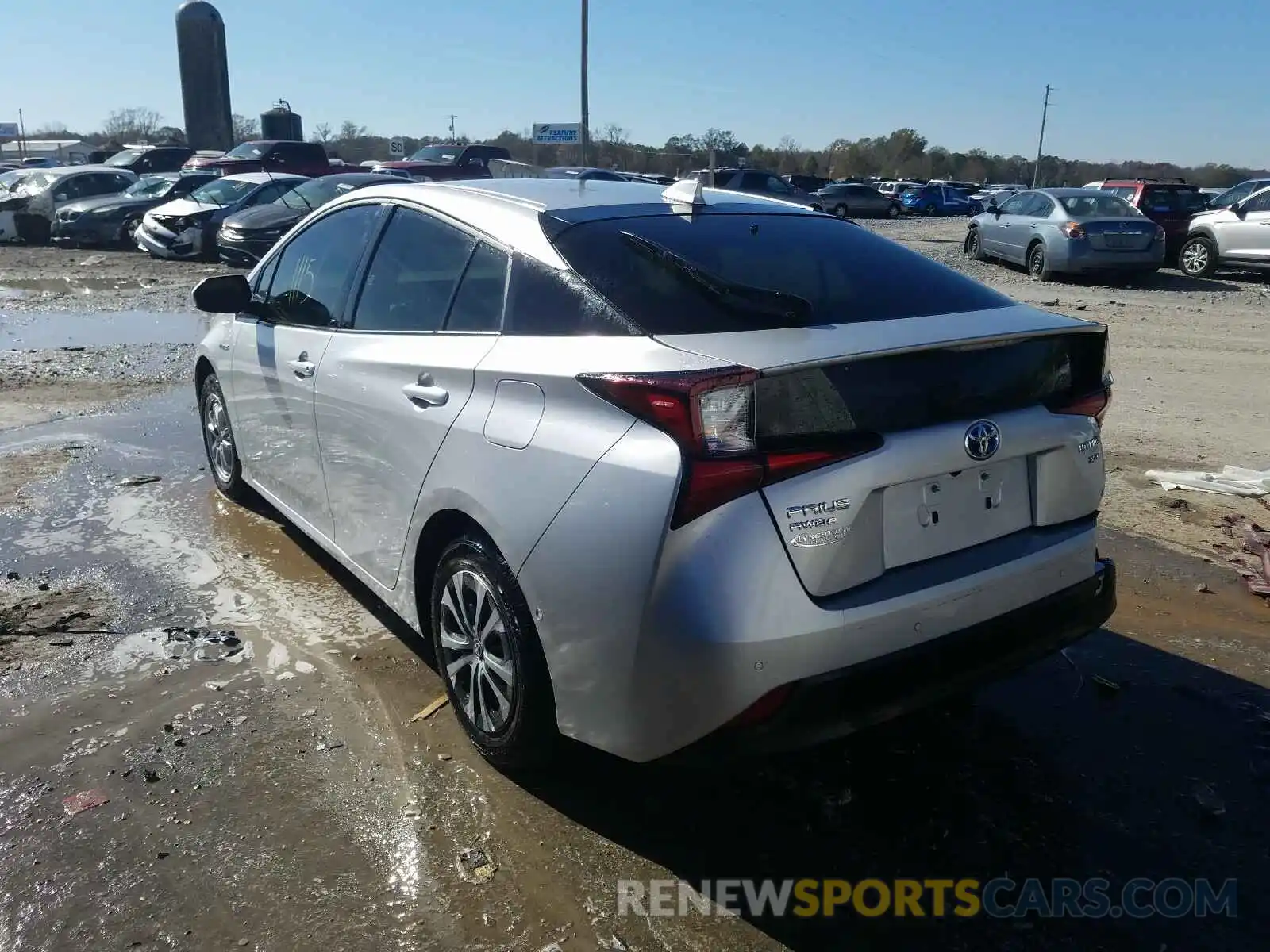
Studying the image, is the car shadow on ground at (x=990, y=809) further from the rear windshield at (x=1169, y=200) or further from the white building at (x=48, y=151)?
the white building at (x=48, y=151)

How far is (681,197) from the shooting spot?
354 cm

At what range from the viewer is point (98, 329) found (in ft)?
38.3

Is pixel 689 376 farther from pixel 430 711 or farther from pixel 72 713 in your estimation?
pixel 72 713

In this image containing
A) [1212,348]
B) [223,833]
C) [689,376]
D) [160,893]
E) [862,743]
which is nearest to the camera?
[689,376]

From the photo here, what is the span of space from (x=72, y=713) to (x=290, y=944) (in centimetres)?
154

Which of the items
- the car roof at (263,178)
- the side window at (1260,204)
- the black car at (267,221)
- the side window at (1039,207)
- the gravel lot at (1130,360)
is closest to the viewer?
the gravel lot at (1130,360)

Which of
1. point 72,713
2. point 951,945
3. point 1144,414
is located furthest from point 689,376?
point 1144,414

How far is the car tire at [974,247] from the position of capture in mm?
19156

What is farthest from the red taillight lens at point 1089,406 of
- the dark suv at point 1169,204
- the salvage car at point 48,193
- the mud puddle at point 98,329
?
the salvage car at point 48,193

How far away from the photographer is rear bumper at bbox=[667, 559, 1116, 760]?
2.43 meters

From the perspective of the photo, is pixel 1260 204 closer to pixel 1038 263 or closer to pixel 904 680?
pixel 1038 263

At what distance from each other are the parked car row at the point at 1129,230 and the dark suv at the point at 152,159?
92.5 ft

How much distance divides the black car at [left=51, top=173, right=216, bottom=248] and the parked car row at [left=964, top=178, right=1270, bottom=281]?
16.2 meters

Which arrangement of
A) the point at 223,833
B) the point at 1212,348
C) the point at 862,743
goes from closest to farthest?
the point at 223,833
the point at 862,743
the point at 1212,348
